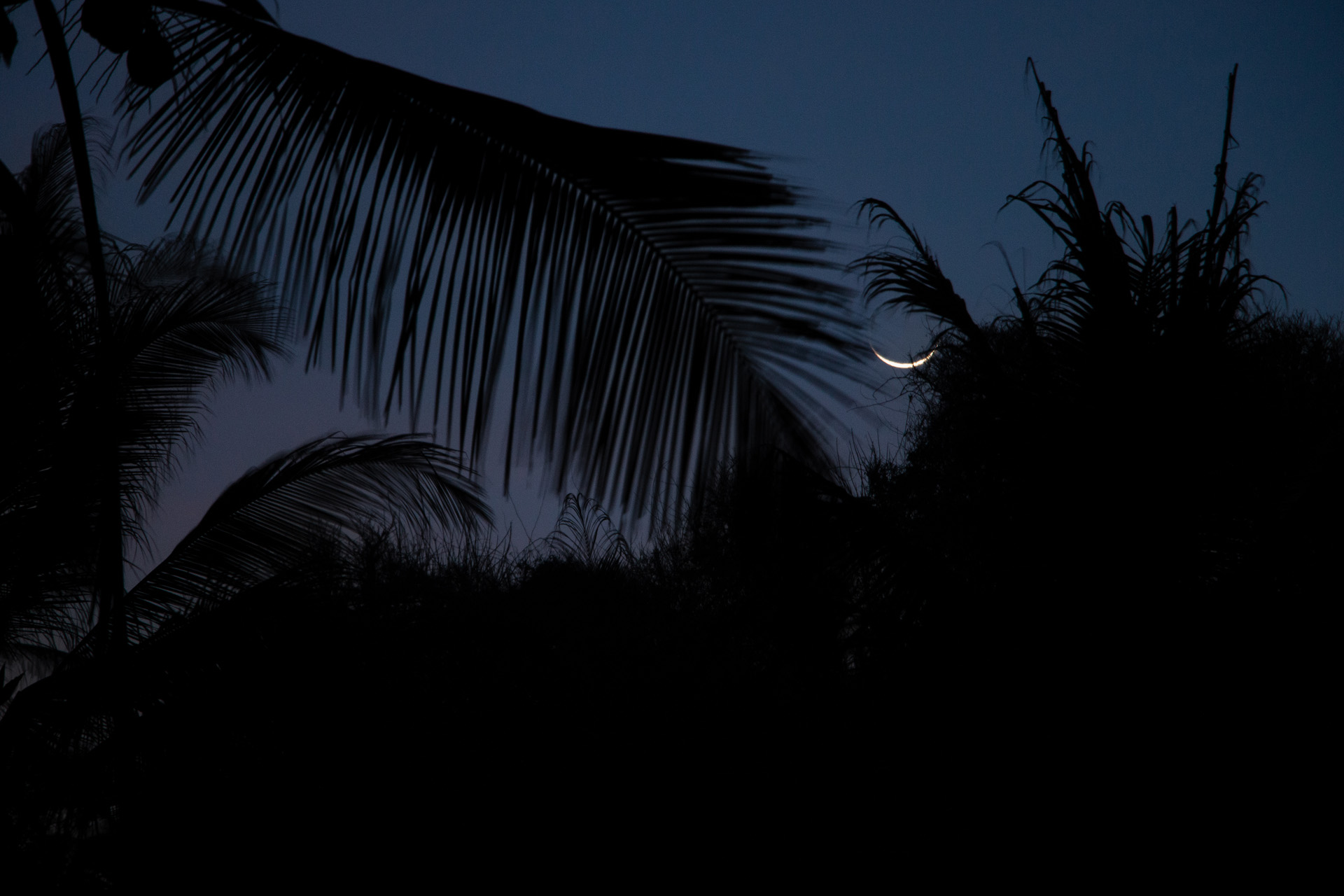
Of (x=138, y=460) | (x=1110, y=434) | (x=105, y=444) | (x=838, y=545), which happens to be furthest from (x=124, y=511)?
(x=1110, y=434)

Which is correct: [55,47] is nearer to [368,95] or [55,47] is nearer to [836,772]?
[368,95]

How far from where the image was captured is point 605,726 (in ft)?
34.3

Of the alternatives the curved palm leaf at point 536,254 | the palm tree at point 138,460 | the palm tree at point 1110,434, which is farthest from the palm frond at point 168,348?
the palm tree at point 1110,434

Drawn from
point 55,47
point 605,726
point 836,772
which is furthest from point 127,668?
point 605,726

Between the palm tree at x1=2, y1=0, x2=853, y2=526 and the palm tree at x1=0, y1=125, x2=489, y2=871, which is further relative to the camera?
the palm tree at x1=0, y1=125, x2=489, y2=871

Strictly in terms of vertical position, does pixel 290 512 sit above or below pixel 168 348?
below

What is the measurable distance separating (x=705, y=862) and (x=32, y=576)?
7.14 meters

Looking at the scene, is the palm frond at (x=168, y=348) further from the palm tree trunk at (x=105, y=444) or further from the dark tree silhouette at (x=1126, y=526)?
the dark tree silhouette at (x=1126, y=526)

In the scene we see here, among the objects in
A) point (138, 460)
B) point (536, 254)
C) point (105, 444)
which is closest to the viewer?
point (536, 254)

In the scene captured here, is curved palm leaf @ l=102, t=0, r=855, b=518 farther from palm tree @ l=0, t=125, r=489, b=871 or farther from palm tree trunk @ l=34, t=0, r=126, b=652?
palm tree trunk @ l=34, t=0, r=126, b=652

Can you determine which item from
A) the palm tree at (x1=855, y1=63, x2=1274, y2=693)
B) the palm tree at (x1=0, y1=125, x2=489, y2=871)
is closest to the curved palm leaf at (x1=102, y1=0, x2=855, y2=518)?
the palm tree at (x1=0, y1=125, x2=489, y2=871)

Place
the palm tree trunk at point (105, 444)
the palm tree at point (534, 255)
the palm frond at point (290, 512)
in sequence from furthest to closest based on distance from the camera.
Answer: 1. the palm frond at point (290, 512)
2. the palm tree trunk at point (105, 444)
3. the palm tree at point (534, 255)

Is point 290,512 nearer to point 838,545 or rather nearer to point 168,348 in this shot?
point 168,348

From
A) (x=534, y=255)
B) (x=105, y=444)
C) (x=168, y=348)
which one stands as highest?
(x=168, y=348)
